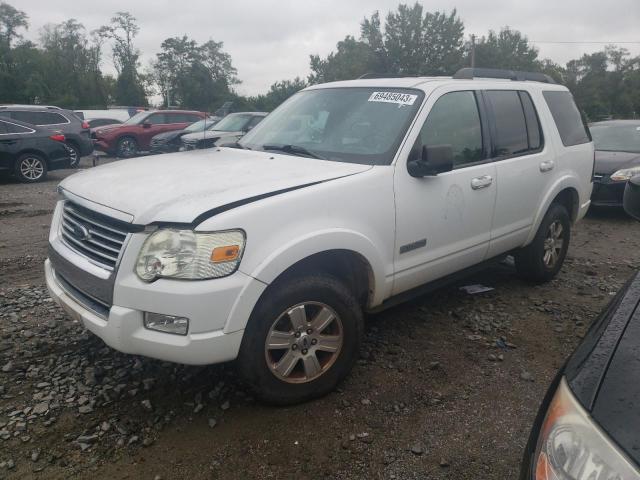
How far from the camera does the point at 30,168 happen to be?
36.3ft

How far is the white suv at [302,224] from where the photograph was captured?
2.42m

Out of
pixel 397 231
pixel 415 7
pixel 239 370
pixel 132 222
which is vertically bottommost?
pixel 239 370

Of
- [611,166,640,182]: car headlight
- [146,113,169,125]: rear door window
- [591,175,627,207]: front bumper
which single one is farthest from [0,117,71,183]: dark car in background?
[611,166,640,182]: car headlight

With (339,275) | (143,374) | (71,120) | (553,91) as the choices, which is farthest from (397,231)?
(71,120)

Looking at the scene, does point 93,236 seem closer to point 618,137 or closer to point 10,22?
point 618,137

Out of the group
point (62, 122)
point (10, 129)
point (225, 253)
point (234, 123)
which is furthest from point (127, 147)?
point (225, 253)

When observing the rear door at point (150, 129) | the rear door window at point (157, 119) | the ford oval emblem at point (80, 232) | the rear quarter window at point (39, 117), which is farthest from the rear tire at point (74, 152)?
the ford oval emblem at point (80, 232)

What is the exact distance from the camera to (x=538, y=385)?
3.16m

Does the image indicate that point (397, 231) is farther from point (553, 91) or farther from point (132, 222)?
point (553, 91)

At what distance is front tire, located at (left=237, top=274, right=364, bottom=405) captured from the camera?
2.59 metres

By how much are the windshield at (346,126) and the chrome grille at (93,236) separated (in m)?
1.37

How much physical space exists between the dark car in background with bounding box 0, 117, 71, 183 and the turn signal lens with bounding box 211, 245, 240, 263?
10397mm

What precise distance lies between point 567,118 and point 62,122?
1214 centimetres

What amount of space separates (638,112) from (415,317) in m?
56.9
